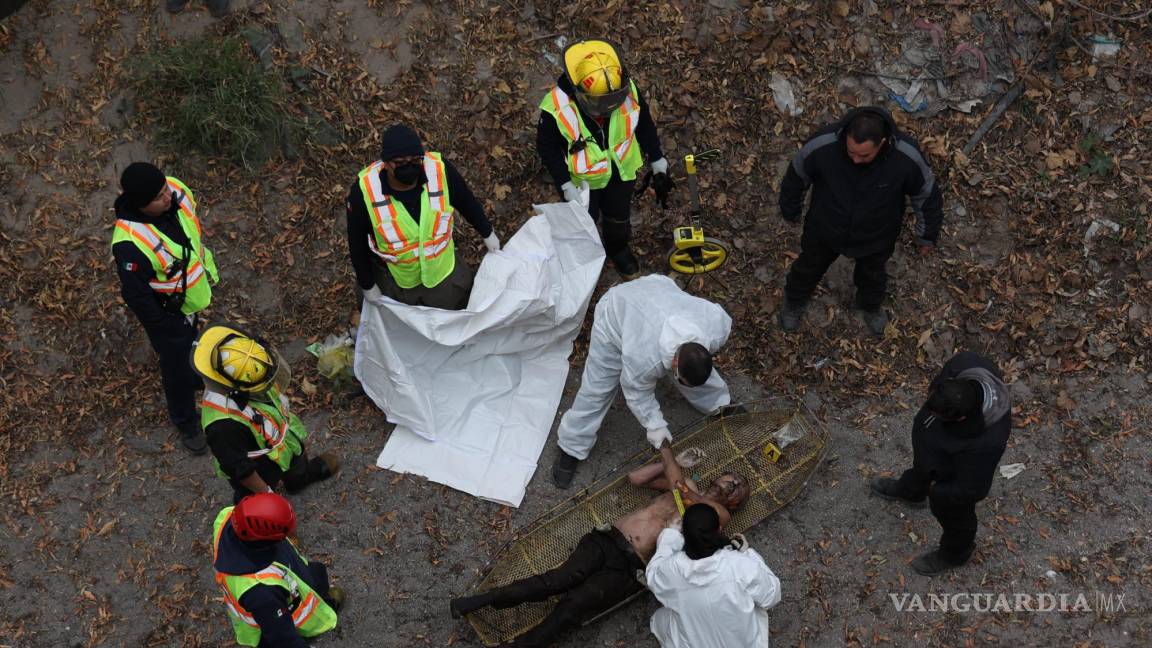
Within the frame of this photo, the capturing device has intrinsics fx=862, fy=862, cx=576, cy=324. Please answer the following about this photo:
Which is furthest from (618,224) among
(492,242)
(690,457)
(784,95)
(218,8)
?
(218,8)

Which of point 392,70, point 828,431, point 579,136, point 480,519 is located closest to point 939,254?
point 828,431

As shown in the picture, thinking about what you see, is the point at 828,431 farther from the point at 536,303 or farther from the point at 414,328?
the point at 414,328

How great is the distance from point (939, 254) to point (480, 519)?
396cm

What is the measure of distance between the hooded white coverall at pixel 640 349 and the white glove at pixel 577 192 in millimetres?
919

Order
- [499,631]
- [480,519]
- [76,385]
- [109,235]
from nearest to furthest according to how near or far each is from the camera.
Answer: [499,631] < [480,519] < [76,385] < [109,235]

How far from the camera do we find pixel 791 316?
6.36 m

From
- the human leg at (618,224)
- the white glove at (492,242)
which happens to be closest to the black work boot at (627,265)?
the human leg at (618,224)

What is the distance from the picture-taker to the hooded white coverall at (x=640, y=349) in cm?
498

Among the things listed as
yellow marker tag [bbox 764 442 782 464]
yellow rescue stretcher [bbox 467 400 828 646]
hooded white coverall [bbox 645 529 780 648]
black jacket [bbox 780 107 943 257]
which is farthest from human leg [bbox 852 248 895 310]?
hooded white coverall [bbox 645 529 780 648]

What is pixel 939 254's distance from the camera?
6.58 m

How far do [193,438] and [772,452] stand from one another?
158 inches

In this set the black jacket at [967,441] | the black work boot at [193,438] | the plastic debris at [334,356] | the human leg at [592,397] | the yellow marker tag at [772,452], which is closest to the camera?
the black jacket at [967,441]

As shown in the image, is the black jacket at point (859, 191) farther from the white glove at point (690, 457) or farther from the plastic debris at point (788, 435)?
the white glove at point (690, 457)

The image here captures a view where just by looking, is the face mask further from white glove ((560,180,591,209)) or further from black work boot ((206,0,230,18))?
black work boot ((206,0,230,18))
